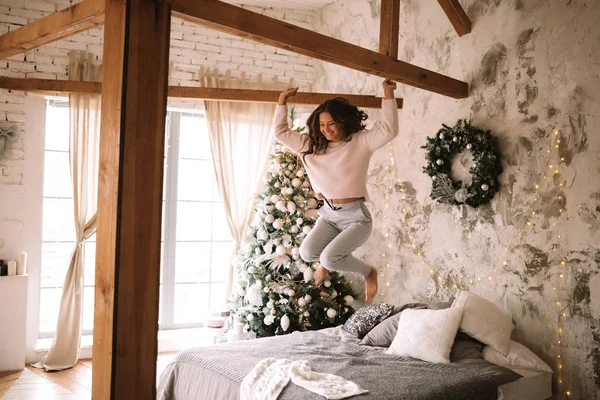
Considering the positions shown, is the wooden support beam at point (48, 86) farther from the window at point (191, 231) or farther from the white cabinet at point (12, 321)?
the white cabinet at point (12, 321)

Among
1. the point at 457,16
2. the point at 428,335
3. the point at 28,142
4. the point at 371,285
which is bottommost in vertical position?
the point at 428,335

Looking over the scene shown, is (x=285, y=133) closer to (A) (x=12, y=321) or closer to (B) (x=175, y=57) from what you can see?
(B) (x=175, y=57)

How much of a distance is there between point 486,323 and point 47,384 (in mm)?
4130

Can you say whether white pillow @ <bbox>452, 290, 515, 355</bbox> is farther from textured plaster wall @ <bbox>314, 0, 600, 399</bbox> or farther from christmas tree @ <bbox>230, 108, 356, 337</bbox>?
christmas tree @ <bbox>230, 108, 356, 337</bbox>

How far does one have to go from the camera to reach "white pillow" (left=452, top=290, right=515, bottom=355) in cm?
412

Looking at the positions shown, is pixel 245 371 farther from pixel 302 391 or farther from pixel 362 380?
pixel 362 380

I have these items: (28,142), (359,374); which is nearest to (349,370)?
(359,374)

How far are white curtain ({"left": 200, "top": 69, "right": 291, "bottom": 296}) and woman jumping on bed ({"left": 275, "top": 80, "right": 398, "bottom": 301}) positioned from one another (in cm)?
273

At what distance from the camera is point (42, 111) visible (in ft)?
19.1

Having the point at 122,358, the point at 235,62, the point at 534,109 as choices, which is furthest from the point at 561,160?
the point at 235,62

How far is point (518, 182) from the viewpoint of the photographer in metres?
4.47

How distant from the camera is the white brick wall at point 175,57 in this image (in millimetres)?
5672

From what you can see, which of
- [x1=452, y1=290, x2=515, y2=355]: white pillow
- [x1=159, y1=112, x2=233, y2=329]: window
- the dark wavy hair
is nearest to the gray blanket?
[x1=452, y1=290, x2=515, y2=355]: white pillow

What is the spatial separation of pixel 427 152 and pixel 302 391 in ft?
8.94
